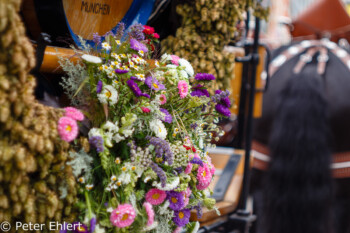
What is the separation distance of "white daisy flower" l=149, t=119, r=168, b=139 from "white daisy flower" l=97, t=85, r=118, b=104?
0.13 metres

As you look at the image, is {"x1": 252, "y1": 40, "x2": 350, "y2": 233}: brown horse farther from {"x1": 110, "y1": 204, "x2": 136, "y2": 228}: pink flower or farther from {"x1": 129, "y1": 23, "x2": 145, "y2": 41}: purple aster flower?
{"x1": 110, "y1": 204, "x2": 136, "y2": 228}: pink flower

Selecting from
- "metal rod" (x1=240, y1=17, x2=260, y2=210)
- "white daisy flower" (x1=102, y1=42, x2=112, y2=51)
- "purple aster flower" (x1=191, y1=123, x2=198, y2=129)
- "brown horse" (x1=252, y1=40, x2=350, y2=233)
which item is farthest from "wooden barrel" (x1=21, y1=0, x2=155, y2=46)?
"brown horse" (x1=252, y1=40, x2=350, y2=233)

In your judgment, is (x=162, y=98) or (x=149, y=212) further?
(x=162, y=98)

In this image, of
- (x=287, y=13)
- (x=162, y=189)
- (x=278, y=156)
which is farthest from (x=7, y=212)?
(x=287, y=13)

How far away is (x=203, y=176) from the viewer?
4.10ft

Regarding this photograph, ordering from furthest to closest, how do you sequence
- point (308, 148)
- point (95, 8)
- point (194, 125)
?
point (308, 148) < point (95, 8) < point (194, 125)

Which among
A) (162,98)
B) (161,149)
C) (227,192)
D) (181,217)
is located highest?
(162,98)

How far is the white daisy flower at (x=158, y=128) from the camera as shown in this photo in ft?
3.66

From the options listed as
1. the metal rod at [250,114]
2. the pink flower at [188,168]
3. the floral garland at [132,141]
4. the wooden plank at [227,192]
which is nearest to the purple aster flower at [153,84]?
the floral garland at [132,141]

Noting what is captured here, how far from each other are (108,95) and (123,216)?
304mm

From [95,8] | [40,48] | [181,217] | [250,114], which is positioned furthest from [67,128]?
[250,114]

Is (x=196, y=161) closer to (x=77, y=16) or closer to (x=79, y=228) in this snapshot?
(x=79, y=228)

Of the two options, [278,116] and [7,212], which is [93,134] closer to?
→ [7,212]

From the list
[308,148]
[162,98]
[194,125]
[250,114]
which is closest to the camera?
[162,98]
